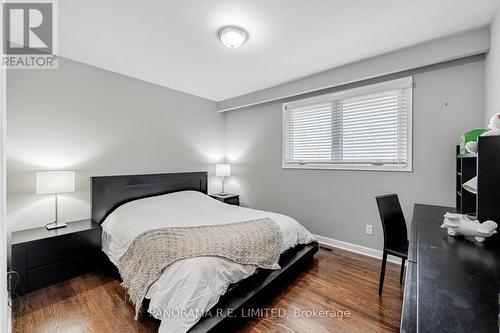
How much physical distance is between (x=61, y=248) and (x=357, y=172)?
3.56 m

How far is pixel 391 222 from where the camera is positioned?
6.93 feet

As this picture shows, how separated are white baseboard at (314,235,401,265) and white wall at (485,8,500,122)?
1805mm

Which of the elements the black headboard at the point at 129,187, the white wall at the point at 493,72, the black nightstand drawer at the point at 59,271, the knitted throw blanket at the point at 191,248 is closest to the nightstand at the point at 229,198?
the black headboard at the point at 129,187

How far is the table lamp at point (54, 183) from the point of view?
2.29 metres

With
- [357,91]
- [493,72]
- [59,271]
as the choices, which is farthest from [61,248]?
[493,72]

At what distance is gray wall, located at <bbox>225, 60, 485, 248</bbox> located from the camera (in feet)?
7.82

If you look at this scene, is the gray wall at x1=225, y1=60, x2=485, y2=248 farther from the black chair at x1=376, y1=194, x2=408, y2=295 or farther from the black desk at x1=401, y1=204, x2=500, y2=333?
the black desk at x1=401, y1=204, x2=500, y2=333

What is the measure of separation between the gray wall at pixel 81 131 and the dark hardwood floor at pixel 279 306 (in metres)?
0.96

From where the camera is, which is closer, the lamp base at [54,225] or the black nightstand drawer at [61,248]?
the black nightstand drawer at [61,248]

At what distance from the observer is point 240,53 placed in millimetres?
2592

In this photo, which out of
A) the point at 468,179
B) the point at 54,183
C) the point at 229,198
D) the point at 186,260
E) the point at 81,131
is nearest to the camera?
the point at 186,260

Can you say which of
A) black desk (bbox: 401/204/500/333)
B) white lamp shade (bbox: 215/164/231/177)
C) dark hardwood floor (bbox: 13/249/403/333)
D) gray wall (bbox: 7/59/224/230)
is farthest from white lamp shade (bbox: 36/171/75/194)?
black desk (bbox: 401/204/500/333)

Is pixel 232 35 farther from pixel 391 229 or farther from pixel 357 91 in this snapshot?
pixel 391 229

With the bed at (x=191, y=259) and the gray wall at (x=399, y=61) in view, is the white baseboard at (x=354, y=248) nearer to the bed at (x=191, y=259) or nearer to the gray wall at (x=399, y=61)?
the bed at (x=191, y=259)
